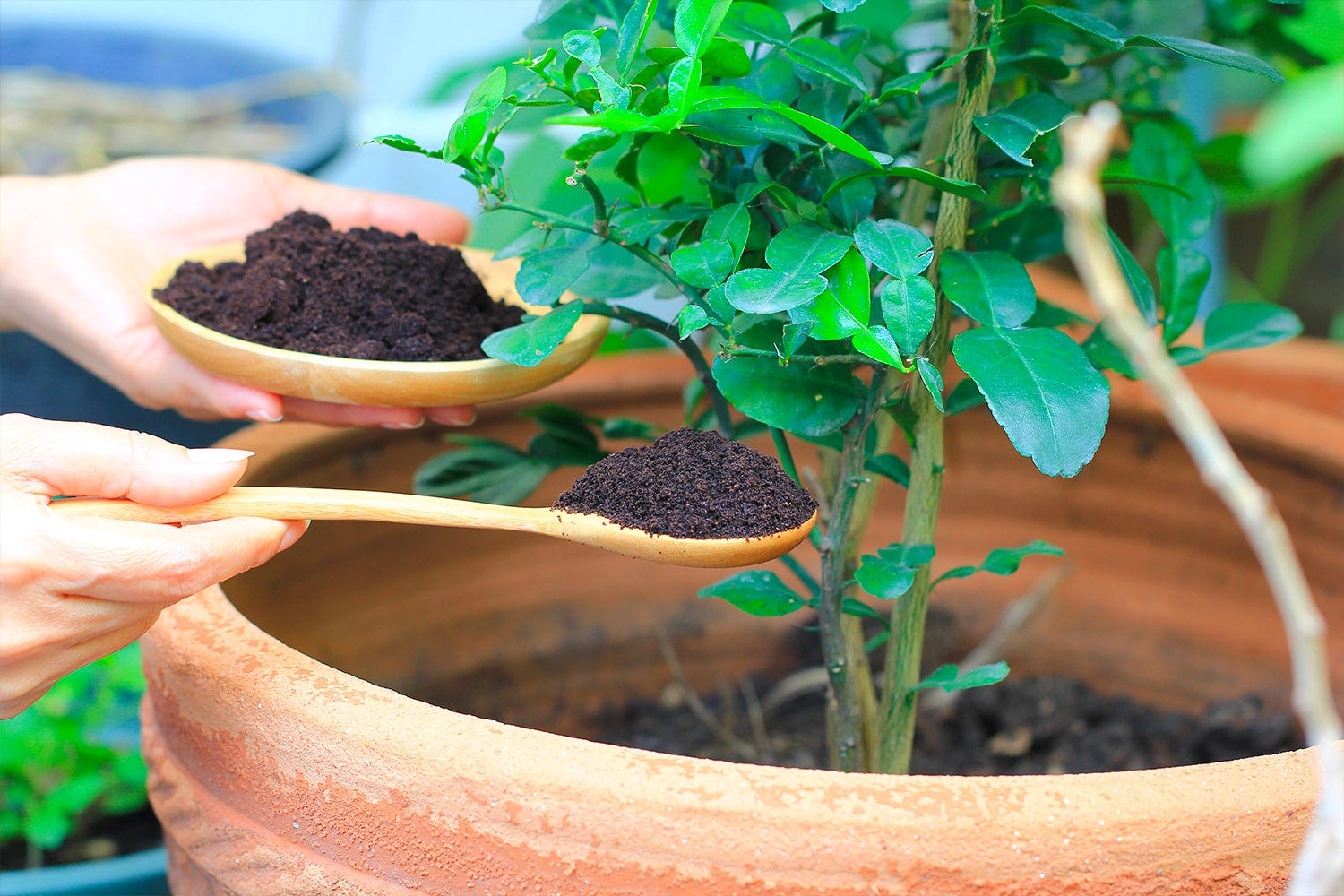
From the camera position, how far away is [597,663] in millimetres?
1151

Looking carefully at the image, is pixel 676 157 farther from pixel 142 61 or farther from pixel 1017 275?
pixel 142 61

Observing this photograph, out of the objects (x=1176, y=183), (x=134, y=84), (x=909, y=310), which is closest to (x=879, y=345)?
(x=909, y=310)

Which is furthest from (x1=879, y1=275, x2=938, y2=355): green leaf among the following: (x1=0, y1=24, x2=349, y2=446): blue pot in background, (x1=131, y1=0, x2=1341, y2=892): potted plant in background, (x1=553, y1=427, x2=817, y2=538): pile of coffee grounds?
(x1=0, y1=24, x2=349, y2=446): blue pot in background

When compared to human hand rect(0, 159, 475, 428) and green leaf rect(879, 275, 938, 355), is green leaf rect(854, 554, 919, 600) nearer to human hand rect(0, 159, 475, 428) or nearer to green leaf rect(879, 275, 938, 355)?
green leaf rect(879, 275, 938, 355)

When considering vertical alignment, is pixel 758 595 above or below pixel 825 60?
below

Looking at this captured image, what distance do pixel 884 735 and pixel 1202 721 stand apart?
1.36 ft

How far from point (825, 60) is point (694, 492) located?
24 centimetres

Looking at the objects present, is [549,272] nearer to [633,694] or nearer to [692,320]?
[692,320]

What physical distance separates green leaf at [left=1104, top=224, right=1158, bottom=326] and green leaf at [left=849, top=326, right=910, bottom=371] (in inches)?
8.2

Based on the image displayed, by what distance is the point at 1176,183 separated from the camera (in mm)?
792

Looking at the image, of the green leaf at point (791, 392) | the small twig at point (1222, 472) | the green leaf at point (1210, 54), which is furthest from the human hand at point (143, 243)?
the small twig at point (1222, 472)

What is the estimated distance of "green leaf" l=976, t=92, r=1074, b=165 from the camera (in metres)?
0.60

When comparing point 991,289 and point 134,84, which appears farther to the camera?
point 134,84

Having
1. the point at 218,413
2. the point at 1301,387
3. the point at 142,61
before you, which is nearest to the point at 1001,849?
the point at 218,413
